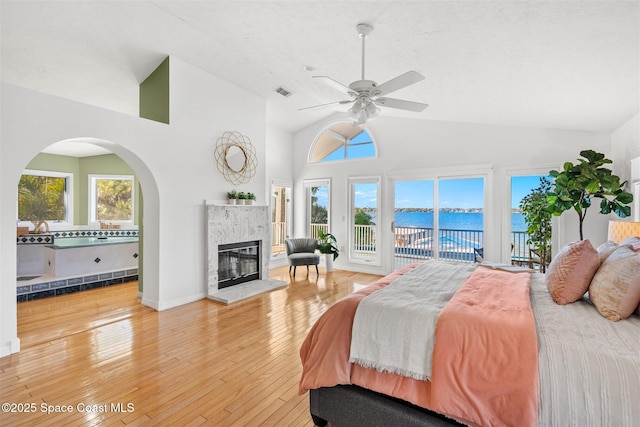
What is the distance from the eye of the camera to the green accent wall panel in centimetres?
412

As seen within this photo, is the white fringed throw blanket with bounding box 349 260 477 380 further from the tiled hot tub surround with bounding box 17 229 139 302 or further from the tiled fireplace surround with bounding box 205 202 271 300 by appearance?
the tiled hot tub surround with bounding box 17 229 139 302

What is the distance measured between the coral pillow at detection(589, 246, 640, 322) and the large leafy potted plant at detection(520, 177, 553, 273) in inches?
125

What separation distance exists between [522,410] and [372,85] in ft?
7.88

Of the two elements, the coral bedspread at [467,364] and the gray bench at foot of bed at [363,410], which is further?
the gray bench at foot of bed at [363,410]

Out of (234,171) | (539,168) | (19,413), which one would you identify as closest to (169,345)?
(19,413)

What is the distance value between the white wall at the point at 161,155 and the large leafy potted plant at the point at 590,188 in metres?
4.63

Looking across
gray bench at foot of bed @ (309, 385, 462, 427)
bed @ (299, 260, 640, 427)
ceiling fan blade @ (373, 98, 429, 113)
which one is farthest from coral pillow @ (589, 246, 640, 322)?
ceiling fan blade @ (373, 98, 429, 113)

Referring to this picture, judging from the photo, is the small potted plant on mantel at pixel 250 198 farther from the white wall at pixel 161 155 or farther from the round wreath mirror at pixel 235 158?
the round wreath mirror at pixel 235 158

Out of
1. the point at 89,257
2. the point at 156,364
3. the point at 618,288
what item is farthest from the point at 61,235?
the point at 618,288

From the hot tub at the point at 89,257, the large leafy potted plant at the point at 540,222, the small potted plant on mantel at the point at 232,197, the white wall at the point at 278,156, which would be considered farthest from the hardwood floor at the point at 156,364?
the large leafy potted plant at the point at 540,222

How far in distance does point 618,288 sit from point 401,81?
6.46 feet

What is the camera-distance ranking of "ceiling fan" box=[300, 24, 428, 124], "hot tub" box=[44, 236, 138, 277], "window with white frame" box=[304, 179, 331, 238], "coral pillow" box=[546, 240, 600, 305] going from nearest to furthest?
1. "coral pillow" box=[546, 240, 600, 305]
2. "ceiling fan" box=[300, 24, 428, 124]
3. "hot tub" box=[44, 236, 138, 277]
4. "window with white frame" box=[304, 179, 331, 238]

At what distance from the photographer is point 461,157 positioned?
5.25 metres

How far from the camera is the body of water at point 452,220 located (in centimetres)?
488
